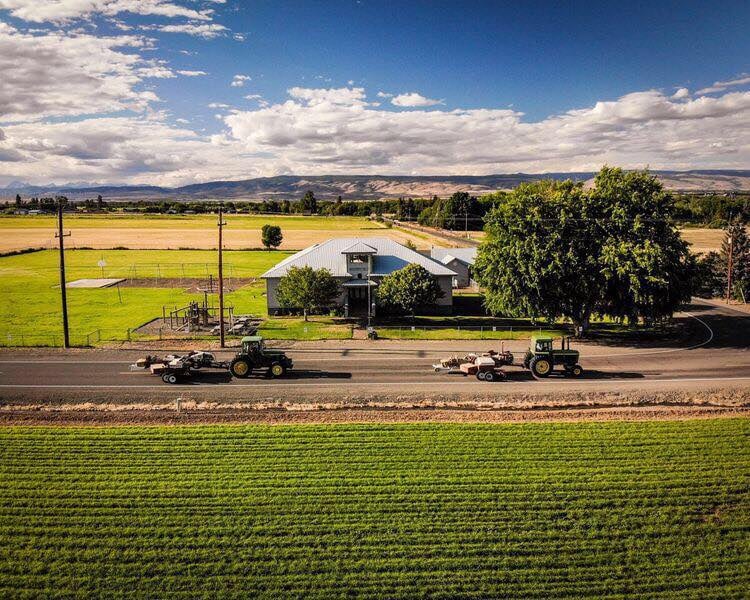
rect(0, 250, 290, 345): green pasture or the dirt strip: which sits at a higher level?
rect(0, 250, 290, 345): green pasture

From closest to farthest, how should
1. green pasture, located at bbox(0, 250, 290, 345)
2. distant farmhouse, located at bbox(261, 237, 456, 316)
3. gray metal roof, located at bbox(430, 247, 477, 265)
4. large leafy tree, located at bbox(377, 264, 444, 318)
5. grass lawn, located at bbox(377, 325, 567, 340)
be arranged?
grass lawn, located at bbox(377, 325, 567, 340) → large leafy tree, located at bbox(377, 264, 444, 318) → green pasture, located at bbox(0, 250, 290, 345) → distant farmhouse, located at bbox(261, 237, 456, 316) → gray metal roof, located at bbox(430, 247, 477, 265)

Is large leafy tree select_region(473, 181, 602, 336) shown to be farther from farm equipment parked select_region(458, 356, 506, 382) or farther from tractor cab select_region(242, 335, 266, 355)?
tractor cab select_region(242, 335, 266, 355)

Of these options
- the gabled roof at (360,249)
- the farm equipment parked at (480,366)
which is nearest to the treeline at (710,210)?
the gabled roof at (360,249)

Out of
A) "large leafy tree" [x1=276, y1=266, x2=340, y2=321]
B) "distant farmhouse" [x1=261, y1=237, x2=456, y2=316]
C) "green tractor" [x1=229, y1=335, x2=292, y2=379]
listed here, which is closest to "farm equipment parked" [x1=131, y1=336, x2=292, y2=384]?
"green tractor" [x1=229, y1=335, x2=292, y2=379]

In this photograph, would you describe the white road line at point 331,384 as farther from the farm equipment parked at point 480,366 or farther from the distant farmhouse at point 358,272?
the distant farmhouse at point 358,272

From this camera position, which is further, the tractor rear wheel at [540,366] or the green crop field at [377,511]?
the tractor rear wheel at [540,366]

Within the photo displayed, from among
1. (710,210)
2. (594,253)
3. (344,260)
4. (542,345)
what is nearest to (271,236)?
(344,260)

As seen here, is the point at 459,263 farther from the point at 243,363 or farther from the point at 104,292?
the point at 104,292
